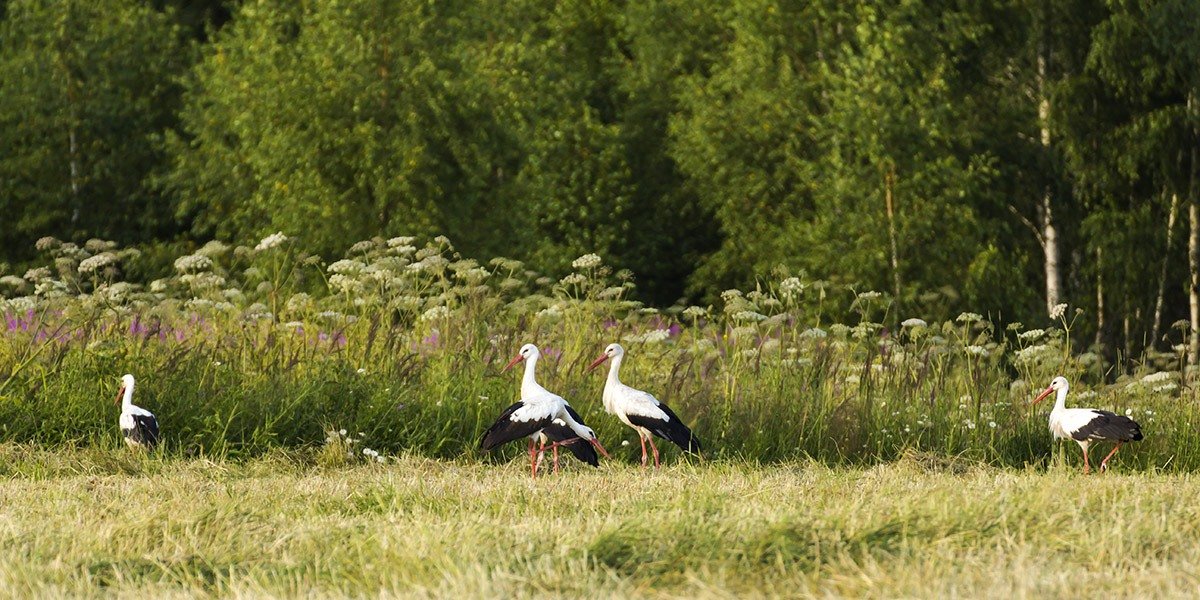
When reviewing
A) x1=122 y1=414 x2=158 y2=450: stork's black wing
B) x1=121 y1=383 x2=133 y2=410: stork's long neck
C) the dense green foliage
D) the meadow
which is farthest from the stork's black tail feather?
the dense green foliage

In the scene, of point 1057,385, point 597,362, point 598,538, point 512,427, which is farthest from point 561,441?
point 1057,385

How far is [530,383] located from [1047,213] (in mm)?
15214

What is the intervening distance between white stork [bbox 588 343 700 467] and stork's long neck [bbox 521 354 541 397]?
17.9 inches

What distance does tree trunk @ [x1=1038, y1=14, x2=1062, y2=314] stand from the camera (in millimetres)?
23625

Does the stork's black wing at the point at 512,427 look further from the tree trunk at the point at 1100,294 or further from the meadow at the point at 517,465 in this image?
the tree trunk at the point at 1100,294

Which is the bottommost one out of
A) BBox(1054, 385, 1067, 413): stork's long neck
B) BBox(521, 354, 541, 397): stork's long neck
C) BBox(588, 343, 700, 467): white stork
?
BBox(1054, 385, 1067, 413): stork's long neck

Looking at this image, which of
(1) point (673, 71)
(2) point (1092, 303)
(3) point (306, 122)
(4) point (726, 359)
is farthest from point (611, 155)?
(4) point (726, 359)

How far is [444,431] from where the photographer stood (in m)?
10.8

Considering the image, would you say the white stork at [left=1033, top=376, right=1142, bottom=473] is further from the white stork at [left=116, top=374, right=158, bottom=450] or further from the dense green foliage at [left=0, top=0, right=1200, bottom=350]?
the dense green foliage at [left=0, top=0, right=1200, bottom=350]

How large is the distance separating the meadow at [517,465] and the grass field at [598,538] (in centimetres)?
2

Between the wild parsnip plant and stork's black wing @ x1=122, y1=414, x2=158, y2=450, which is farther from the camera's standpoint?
the wild parsnip plant

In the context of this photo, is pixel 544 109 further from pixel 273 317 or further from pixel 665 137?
pixel 273 317

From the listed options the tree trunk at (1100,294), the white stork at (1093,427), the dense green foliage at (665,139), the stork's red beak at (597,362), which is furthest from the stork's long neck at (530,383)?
the tree trunk at (1100,294)

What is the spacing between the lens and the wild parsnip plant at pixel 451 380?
10.7m
